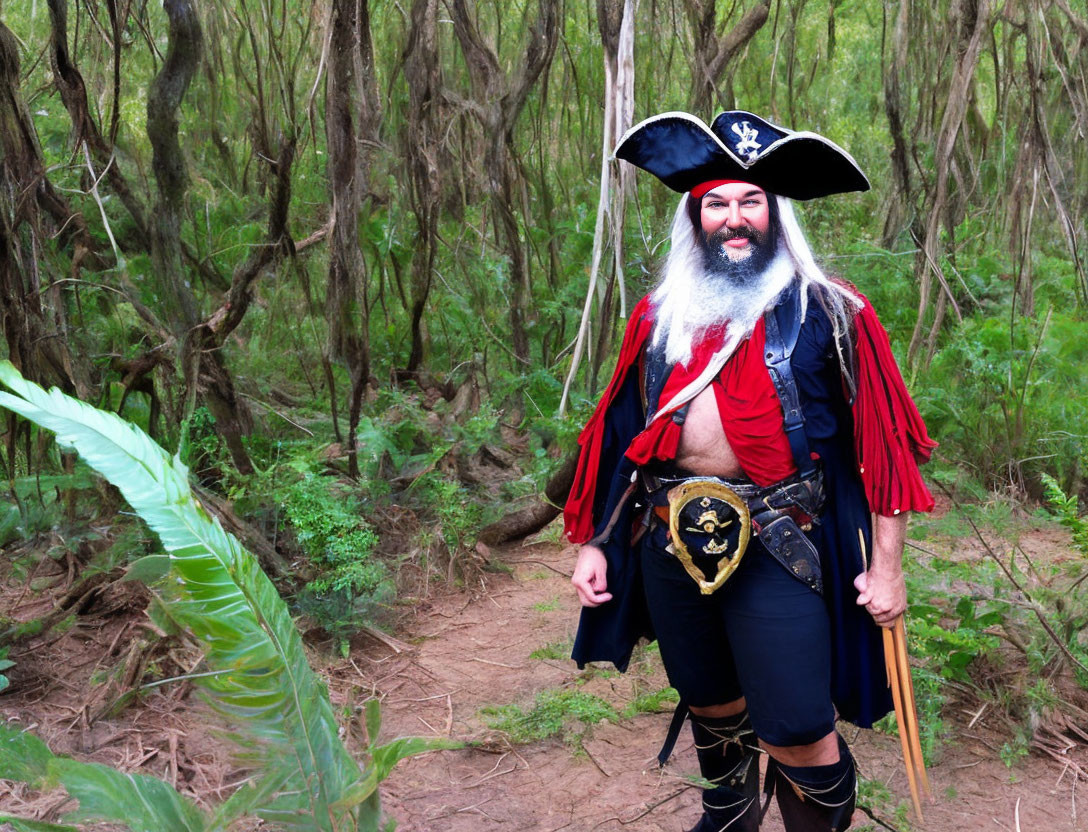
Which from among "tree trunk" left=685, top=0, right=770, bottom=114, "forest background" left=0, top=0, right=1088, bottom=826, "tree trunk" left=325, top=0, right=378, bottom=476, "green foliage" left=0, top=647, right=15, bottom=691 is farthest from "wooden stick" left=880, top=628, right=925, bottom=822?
"tree trunk" left=325, top=0, right=378, bottom=476

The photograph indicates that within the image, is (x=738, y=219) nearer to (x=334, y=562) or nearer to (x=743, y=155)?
(x=743, y=155)

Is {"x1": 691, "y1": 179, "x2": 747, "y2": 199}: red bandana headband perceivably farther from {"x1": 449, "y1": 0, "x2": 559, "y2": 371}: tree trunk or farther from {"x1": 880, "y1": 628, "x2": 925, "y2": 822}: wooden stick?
{"x1": 449, "y1": 0, "x2": 559, "y2": 371}: tree trunk

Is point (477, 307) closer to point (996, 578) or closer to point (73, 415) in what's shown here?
point (996, 578)

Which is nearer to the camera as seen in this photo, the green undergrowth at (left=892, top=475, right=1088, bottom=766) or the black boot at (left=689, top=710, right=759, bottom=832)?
the black boot at (left=689, top=710, right=759, bottom=832)

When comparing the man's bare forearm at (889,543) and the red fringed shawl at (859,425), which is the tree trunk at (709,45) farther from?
the man's bare forearm at (889,543)

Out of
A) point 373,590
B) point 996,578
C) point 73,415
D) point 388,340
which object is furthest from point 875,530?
point 388,340

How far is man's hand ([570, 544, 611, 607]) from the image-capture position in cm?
252

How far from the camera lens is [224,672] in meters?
1.78

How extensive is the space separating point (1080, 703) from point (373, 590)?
8.82 ft

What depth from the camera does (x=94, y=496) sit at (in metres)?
4.52

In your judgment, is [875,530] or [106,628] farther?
[106,628]

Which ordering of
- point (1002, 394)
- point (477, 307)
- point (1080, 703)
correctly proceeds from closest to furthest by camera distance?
point (1080, 703) < point (1002, 394) < point (477, 307)

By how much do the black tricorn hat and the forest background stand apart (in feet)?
1.54

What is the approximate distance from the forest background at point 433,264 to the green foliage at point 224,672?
4.34ft
